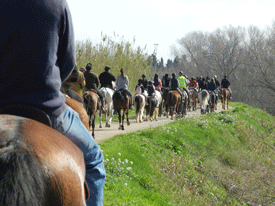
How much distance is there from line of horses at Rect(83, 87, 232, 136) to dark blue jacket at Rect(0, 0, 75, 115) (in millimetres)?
9549

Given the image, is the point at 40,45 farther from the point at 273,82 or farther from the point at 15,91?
the point at 273,82

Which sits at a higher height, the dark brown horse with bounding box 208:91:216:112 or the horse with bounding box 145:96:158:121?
the horse with bounding box 145:96:158:121

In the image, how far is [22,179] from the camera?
6.11ft

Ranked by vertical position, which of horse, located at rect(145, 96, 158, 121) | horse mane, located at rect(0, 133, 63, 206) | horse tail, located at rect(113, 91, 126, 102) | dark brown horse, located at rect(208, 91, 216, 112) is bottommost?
dark brown horse, located at rect(208, 91, 216, 112)

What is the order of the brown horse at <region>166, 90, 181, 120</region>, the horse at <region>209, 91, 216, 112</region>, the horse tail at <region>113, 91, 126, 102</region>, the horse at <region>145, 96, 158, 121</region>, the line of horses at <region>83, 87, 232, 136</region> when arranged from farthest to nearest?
the horse at <region>209, 91, 216, 112</region> → the brown horse at <region>166, 90, 181, 120</region> → the horse at <region>145, 96, 158, 121</region> → the horse tail at <region>113, 91, 126, 102</region> → the line of horses at <region>83, 87, 232, 136</region>

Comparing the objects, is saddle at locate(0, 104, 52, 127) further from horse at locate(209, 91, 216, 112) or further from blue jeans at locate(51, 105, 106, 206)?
horse at locate(209, 91, 216, 112)

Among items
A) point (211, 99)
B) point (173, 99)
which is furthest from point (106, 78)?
point (211, 99)

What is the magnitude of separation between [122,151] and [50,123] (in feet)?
22.1

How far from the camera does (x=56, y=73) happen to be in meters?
2.55

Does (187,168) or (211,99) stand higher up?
(187,168)

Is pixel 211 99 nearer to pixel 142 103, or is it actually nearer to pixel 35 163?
pixel 142 103

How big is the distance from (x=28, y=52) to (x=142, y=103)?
51.1ft

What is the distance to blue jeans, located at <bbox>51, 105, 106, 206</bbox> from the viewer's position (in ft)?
8.68

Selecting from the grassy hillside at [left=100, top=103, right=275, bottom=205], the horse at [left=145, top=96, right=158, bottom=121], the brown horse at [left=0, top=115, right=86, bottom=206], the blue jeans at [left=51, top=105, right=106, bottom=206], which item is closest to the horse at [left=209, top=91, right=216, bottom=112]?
the horse at [left=145, top=96, right=158, bottom=121]
